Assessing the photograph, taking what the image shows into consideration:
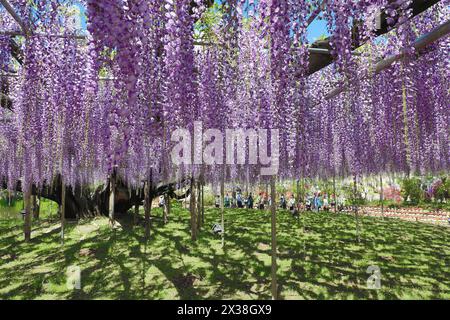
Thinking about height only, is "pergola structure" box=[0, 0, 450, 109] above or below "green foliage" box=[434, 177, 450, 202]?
above

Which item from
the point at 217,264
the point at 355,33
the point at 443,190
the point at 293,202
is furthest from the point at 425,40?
the point at 443,190

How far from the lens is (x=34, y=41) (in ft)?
15.7

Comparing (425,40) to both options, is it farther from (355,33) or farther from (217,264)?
(217,264)

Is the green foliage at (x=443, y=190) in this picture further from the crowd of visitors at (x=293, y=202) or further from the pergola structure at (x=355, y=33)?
the pergola structure at (x=355, y=33)

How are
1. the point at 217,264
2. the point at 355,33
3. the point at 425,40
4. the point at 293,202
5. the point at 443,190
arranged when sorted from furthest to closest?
the point at 443,190 < the point at 293,202 < the point at 217,264 < the point at 355,33 < the point at 425,40

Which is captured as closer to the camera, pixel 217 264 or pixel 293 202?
pixel 217 264

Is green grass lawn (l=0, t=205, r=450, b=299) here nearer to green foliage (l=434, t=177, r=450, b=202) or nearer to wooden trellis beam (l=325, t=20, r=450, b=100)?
wooden trellis beam (l=325, t=20, r=450, b=100)

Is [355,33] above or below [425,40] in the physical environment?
above

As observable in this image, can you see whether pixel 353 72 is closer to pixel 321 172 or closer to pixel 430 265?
pixel 430 265

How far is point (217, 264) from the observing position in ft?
20.0

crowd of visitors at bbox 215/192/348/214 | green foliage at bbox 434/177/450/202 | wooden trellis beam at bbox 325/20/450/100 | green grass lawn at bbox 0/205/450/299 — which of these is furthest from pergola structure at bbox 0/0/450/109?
green foliage at bbox 434/177/450/202

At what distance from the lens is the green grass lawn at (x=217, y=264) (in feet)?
15.9

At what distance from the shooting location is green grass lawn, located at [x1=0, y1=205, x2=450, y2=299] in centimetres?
483

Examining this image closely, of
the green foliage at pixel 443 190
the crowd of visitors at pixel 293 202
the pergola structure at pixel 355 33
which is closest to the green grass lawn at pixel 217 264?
the pergola structure at pixel 355 33
